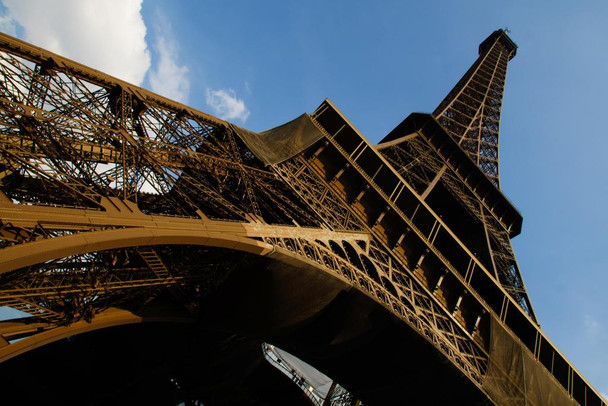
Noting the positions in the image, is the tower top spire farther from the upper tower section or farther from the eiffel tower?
the eiffel tower

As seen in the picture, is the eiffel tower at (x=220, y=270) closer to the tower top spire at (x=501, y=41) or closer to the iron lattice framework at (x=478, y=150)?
the iron lattice framework at (x=478, y=150)

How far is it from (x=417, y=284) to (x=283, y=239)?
7387 mm

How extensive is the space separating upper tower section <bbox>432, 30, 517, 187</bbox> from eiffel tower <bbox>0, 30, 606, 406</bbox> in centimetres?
1941

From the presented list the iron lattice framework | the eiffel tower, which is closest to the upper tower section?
the iron lattice framework

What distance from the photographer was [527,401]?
17312 mm

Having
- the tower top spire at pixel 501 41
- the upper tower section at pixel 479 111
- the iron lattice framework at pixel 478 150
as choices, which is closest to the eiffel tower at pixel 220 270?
the iron lattice framework at pixel 478 150

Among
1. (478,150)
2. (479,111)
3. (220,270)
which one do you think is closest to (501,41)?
(479,111)

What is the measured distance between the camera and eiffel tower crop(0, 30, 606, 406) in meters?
8.01

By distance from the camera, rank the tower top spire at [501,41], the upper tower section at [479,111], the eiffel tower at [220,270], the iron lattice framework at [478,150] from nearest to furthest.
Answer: the eiffel tower at [220,270], the iron lattice framework at [478,150], the upper tower section at [479,111], the tower top spire at [501,41]

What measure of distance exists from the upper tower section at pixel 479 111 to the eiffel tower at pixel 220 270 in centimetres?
1941

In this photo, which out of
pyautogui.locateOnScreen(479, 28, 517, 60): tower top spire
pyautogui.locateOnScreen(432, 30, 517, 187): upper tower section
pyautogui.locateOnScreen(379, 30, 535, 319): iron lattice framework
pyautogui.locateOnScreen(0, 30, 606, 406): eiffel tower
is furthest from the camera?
pyautogui.locateOnScreen(479, 28, 517, 60): tower top spire

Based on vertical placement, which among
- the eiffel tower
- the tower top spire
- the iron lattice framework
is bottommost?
the eiffel tower

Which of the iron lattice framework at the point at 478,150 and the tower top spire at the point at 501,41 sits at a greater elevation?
the tower top spire at the point at 501,41

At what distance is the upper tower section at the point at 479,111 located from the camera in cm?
3925
